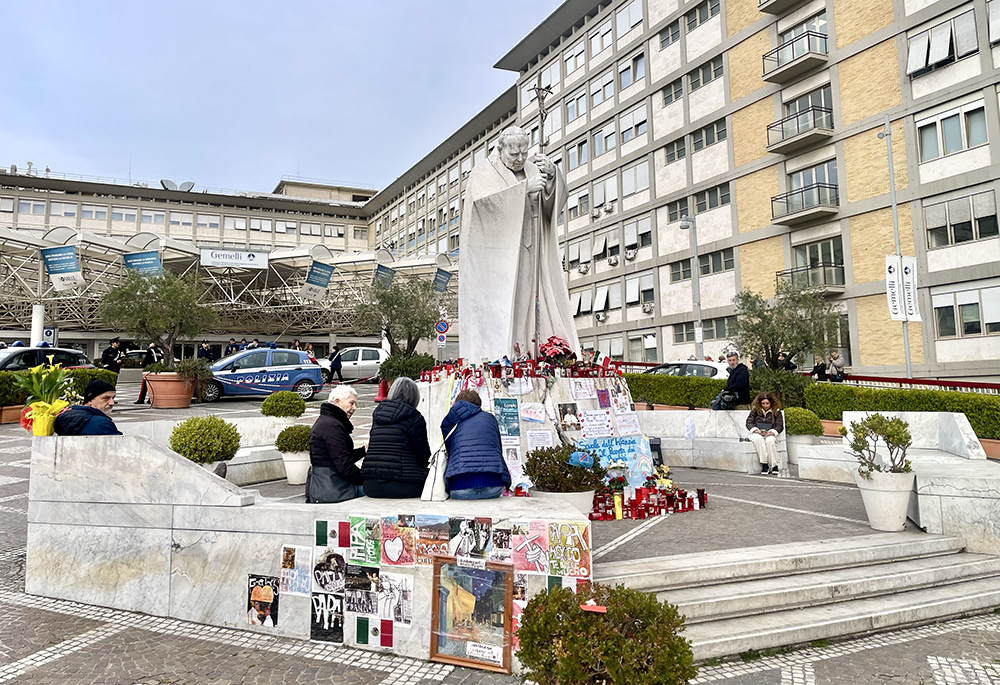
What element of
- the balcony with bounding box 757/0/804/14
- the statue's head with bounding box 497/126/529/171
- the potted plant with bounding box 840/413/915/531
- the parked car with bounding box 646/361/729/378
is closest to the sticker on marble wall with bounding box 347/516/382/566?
the potted plant with bounding box 840/413/915/531

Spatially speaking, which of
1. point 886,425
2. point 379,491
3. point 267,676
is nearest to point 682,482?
point 886,425

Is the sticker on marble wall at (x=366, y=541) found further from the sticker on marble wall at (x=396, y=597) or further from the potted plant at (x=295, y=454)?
the potted plant at (x=295, y=454)

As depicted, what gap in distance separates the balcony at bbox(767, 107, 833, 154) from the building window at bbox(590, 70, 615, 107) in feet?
39.1

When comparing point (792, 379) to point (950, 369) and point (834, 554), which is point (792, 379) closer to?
point (950, 369)

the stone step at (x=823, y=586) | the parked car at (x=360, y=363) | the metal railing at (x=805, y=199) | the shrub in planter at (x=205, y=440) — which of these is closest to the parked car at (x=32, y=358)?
the parked car at (x=360, y=363)

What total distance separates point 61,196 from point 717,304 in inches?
2063

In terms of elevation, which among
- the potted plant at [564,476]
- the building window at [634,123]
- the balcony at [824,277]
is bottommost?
the potted plant at [564,476]

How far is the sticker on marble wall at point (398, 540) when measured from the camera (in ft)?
13.4

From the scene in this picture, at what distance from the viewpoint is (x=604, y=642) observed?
2447mm

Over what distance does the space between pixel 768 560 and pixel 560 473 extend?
6.30 ft

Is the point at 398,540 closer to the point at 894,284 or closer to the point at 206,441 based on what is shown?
the point at 206,441

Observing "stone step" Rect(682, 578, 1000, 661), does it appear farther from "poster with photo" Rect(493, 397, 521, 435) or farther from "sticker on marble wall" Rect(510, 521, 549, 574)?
"poster with photo" Rect(493, 397, 521, 435)

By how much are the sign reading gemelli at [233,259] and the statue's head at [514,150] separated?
27455 millimetres

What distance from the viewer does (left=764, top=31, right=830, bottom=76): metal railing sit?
24109 mm
